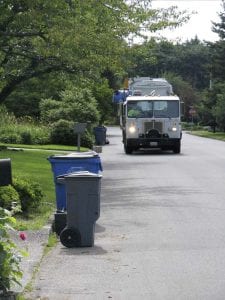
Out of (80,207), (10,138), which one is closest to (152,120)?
(10,138)

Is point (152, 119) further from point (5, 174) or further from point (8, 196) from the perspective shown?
point (5, 174)

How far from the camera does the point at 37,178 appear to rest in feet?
58.7

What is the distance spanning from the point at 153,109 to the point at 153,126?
2.56 feet

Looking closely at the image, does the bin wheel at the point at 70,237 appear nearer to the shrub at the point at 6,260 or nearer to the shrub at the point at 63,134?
the shrub at the point at 6,260

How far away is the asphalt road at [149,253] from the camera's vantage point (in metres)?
7.11

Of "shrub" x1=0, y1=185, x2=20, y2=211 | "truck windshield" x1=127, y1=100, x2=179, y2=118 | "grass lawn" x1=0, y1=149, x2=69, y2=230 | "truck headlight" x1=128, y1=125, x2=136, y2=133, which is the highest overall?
"truck windshield" x1=127, y1=100, x2=179, y2=118

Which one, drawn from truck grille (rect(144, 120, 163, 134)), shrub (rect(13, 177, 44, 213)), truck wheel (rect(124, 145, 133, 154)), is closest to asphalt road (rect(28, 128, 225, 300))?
shrub (rect(13, 177, 44, 213))

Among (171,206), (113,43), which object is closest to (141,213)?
(171,206)

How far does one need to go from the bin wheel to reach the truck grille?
74.1ft

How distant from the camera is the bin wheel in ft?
30.6

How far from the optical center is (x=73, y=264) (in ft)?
27.6

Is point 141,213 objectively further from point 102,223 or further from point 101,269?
point 101,269

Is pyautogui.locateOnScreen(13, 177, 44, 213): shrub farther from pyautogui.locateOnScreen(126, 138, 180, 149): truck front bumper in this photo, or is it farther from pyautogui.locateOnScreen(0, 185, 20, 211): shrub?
pyautogui.locateOnScreen(126, 138, 180, 149): truck front bumper

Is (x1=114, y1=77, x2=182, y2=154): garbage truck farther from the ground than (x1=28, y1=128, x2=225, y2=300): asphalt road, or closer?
farther from the ground
